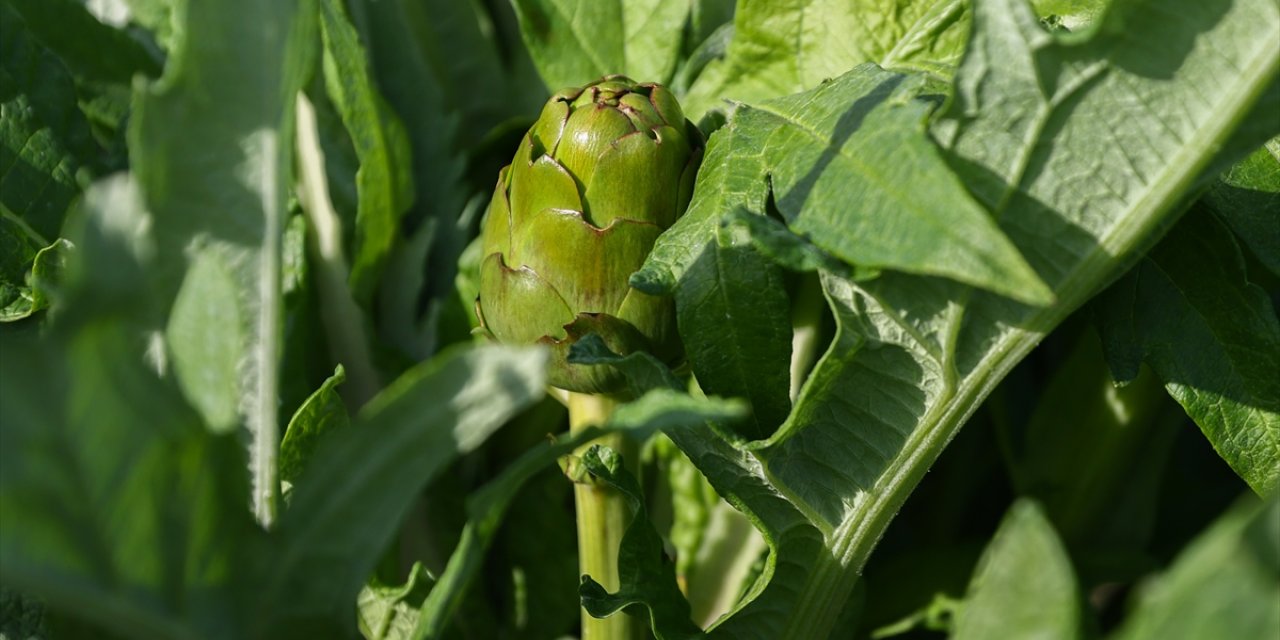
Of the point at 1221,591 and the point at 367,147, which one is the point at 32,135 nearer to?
the point at 367,147

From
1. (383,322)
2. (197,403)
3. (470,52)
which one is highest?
(197,403)

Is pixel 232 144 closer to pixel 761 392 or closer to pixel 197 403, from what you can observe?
pixel 197 403

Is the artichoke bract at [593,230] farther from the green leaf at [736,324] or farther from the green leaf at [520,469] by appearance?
the green leaf at [520,469]

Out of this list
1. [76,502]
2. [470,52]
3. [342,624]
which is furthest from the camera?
[470,52]

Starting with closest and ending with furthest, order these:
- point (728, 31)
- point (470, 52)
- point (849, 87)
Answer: point (849, 87)
point (728, 31)
point (470, 52)

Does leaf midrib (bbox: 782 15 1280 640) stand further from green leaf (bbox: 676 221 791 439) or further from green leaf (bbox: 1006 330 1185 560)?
green leaf (bbox: 1006 330 1185 560)

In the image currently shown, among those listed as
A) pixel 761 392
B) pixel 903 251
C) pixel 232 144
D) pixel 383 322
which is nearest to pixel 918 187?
pixel 903 251

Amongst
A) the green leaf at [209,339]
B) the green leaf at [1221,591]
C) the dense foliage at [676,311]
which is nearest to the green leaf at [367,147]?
the dense foliage at [676,311]
